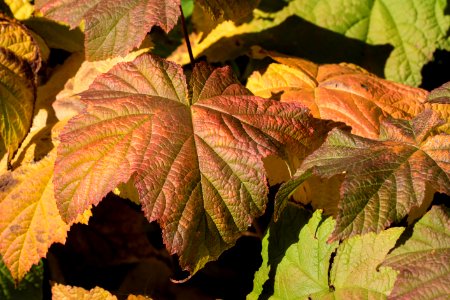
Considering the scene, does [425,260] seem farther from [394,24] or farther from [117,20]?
[394,24]

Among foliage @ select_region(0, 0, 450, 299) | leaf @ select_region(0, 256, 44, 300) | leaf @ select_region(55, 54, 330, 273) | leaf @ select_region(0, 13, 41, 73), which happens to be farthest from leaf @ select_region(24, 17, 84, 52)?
leaf @ select_region(0, 256, 44, 300)

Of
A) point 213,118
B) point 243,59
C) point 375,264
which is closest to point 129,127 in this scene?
point 213,118

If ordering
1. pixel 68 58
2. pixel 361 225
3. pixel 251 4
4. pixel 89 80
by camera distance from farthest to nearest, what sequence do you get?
pixel 68 58, pixel 89 80, pixel 251 4, pixel 361 225

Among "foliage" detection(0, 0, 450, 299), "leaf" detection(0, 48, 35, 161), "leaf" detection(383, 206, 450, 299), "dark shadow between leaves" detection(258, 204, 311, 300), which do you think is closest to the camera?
"leaf" detection(383, 206, 450, 299)

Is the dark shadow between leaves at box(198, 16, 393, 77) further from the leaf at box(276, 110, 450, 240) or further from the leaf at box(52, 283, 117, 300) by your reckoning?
the leaf at box(52, 283, 117, 300)

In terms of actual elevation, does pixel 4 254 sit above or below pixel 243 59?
below

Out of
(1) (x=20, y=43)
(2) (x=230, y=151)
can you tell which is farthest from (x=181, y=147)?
(1) (x=20, y=43)

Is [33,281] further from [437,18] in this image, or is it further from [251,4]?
[437,18]
